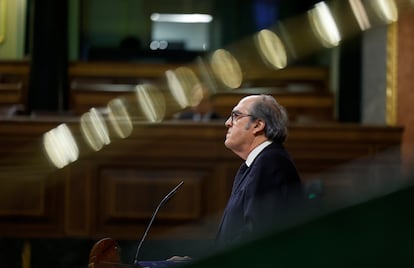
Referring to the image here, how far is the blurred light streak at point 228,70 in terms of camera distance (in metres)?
7.59

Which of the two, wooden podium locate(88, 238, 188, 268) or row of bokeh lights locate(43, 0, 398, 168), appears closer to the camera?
wooden podium locate(88, 238, 188, 268)

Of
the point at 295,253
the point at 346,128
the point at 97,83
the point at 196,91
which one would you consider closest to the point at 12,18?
the point at 97,83

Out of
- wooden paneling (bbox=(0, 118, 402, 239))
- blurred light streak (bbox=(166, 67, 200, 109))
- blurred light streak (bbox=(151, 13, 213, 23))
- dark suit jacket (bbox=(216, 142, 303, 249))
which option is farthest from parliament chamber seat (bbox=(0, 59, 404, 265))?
blurred light streak (bbox=(151, 13, 213, 23))

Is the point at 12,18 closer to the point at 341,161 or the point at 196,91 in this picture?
the point at 196,91

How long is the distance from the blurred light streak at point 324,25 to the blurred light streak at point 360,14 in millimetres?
302

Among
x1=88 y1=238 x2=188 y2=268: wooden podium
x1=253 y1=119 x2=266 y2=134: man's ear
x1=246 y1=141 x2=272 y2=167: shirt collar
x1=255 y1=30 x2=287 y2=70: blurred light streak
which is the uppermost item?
x1=255 y1=30 x2=287 y2=70: blurred light streak

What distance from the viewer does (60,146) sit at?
183 inches

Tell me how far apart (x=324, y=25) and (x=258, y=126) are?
5391 mm

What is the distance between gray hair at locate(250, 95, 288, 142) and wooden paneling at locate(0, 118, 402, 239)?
192 cm

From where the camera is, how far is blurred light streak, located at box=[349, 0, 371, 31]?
678cm

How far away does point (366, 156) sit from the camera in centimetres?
474

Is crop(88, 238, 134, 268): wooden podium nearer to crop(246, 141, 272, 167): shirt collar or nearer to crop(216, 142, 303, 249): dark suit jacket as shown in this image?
crop(216, 142, 303, 249): dark suit jacket

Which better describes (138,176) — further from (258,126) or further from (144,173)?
(258,126)

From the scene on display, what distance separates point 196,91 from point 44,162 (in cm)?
166
